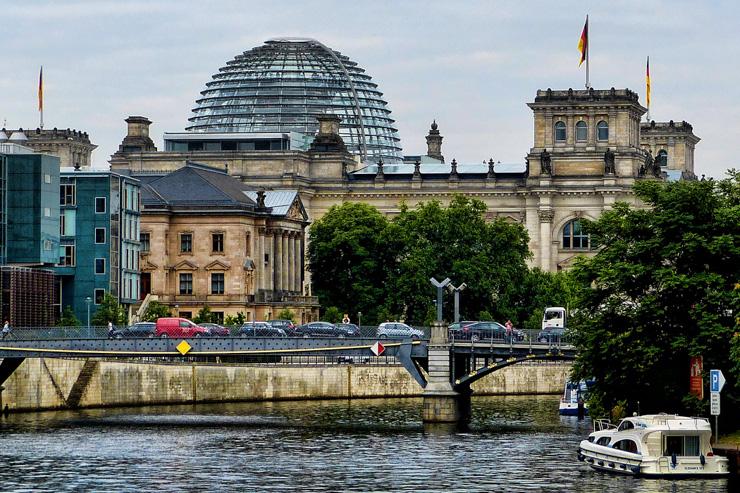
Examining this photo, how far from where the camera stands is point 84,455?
104m

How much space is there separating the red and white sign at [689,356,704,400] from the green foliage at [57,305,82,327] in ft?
192

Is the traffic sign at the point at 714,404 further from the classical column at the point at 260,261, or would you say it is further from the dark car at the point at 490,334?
the classical column at the point at 260,261

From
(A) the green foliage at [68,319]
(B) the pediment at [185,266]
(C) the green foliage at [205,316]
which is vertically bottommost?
(A) the green foliage at [68,319]

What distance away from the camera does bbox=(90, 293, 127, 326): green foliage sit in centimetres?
15750

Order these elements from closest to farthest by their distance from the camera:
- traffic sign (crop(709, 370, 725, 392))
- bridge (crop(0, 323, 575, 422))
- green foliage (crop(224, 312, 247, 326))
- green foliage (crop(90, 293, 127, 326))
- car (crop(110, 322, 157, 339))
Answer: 1. traffic sign (crop(709, 370, 725, 392))
2. bridge (crop(0, 323, 575, 422))
3. car (crop(110, 322, 157, 339))
4. green foliage (crop(90, 293, 127, 326))
5. green foliage (crop(224, 312, 247, 326))

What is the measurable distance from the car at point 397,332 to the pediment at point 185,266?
47.2 metres

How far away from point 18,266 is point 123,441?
4198 centimetres

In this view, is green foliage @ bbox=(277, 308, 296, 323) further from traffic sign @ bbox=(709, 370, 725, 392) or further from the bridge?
traffic sign @ bbox=(709, 370, 725, 392)

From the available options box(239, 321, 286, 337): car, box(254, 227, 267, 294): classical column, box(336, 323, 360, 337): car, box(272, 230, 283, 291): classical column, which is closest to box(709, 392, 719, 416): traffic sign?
box(336, 323, 360, 337): car

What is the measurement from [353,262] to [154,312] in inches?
1066

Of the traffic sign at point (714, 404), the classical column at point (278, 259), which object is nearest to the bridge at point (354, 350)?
the traffic sign at point (714, 404)

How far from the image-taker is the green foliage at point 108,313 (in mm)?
157500

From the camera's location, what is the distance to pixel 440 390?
127 m

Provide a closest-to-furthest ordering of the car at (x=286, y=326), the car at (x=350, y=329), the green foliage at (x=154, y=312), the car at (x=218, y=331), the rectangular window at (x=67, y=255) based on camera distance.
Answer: the car at (x=350, y=329) < the car at (x=218, y=331) < the car at (x=286, y=326) < the rectangular window at (x=67, y=255) < the green foliage at (x=154, y=312)
